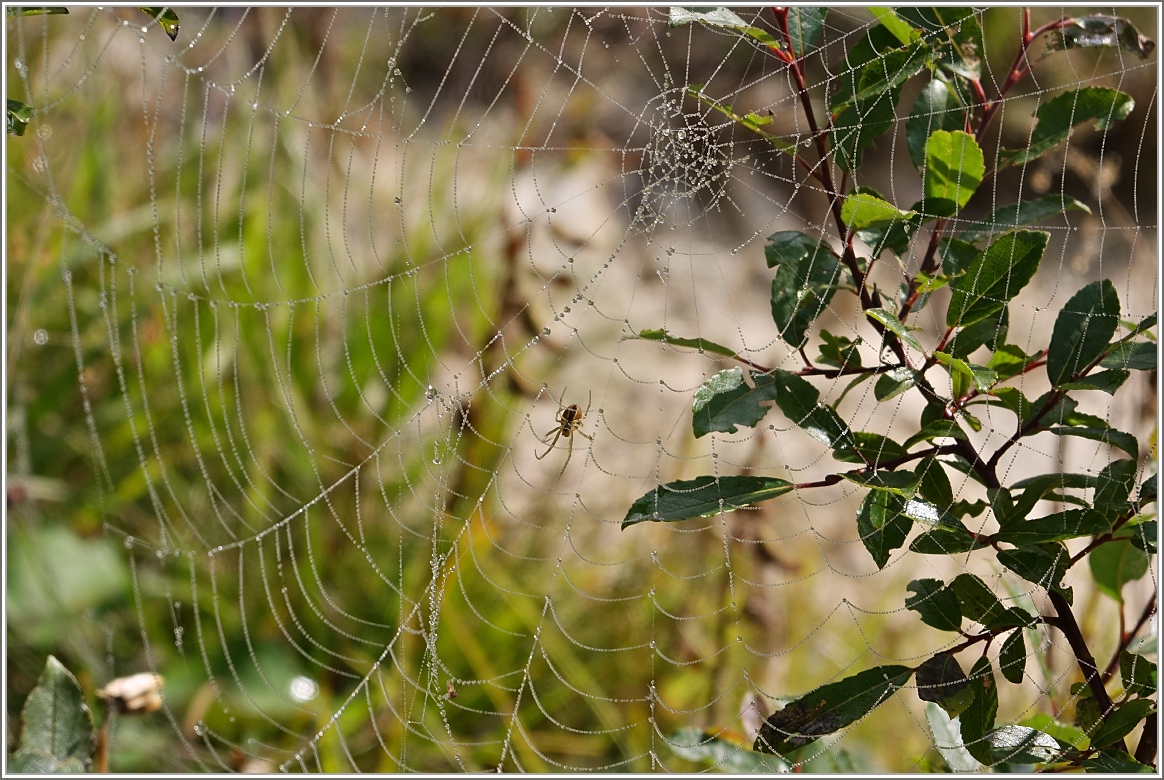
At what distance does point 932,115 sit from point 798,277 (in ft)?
0.70

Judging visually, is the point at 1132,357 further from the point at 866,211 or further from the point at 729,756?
the point at 729,756

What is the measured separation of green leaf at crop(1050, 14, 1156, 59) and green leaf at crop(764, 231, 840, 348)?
0.31 m

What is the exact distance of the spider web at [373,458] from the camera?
1894 mm

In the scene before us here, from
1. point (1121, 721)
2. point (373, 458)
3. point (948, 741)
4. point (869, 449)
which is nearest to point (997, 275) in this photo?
point (869, 449)

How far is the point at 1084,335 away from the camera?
85cm

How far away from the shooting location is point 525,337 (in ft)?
7.67

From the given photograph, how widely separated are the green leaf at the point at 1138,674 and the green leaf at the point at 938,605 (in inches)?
5.8

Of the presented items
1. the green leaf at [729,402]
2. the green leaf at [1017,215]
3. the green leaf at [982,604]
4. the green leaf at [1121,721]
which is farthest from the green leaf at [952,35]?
the green leaf at [1121,721]

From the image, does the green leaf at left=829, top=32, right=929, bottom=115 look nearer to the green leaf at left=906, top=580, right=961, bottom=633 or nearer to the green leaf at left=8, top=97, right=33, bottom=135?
the green leaf at left=906, top=580, right=961, bottom=633

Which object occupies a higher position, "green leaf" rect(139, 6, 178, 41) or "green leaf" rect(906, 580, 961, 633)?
"green leaf" rect(139, 6, 178, 41)

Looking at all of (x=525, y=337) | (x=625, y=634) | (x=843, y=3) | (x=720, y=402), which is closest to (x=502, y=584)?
(x=625, y=634)

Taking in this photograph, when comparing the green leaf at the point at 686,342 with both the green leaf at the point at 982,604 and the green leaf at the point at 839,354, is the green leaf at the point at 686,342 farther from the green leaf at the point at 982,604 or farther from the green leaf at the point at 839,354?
the green leaf at the point at 982,604

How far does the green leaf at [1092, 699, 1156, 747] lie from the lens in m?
0.83

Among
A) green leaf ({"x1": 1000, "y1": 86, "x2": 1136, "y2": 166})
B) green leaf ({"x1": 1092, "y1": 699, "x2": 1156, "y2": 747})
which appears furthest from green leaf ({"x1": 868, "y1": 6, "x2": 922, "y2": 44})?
green leaf ({"x1": 1092, "y1": 699, "x2": 1156, "y2": 747})
